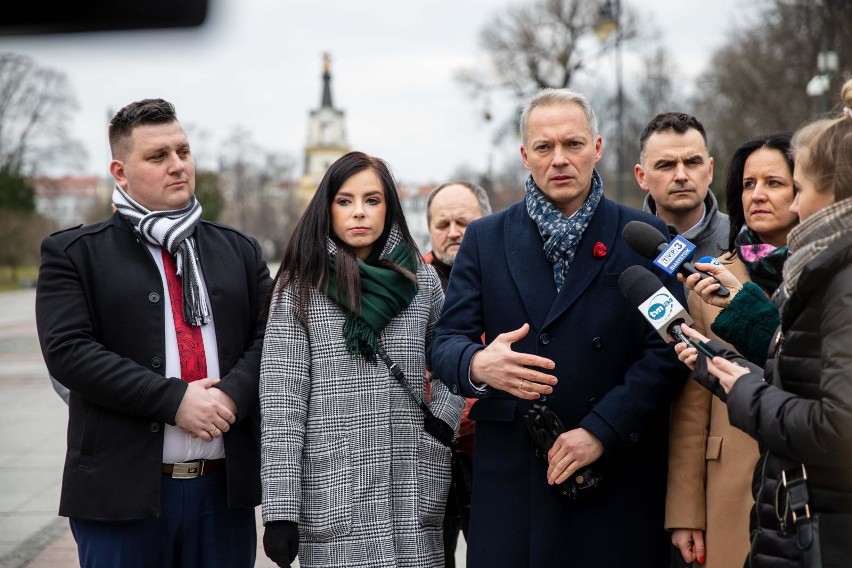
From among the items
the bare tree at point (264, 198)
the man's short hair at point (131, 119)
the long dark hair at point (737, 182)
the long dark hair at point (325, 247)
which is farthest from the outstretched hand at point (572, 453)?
the bare tree at point (264, 198)

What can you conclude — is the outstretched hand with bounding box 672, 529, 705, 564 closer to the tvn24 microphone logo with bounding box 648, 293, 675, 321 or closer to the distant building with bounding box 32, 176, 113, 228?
the tvn24 microphone logo with bounding box 648, 293, 675, 321

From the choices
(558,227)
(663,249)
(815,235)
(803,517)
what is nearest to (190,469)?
(558,227)

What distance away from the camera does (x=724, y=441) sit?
3553mm

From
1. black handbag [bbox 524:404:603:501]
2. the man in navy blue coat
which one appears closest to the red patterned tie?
the man in navy blue coat

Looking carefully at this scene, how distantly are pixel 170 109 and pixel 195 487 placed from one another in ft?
4.95

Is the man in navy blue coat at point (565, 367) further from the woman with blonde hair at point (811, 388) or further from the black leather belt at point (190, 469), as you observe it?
the black leather belt at point (190, 469)

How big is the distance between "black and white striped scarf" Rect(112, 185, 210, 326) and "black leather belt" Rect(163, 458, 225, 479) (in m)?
0.54

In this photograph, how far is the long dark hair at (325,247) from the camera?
3773 mm

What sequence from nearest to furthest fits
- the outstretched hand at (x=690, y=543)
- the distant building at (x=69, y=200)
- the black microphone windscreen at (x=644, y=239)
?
the black microphone windscreen at (x=644, y=239), the outstretched hand at (x=690, y=543), the distant building at (x=69, y=200)

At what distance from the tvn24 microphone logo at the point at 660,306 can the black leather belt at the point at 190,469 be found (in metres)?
1.80

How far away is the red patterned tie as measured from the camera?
3.81 m

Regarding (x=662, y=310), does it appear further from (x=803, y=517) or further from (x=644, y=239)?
(x=803, y=517)

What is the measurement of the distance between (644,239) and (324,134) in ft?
275

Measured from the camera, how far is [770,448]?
9.01 feet
